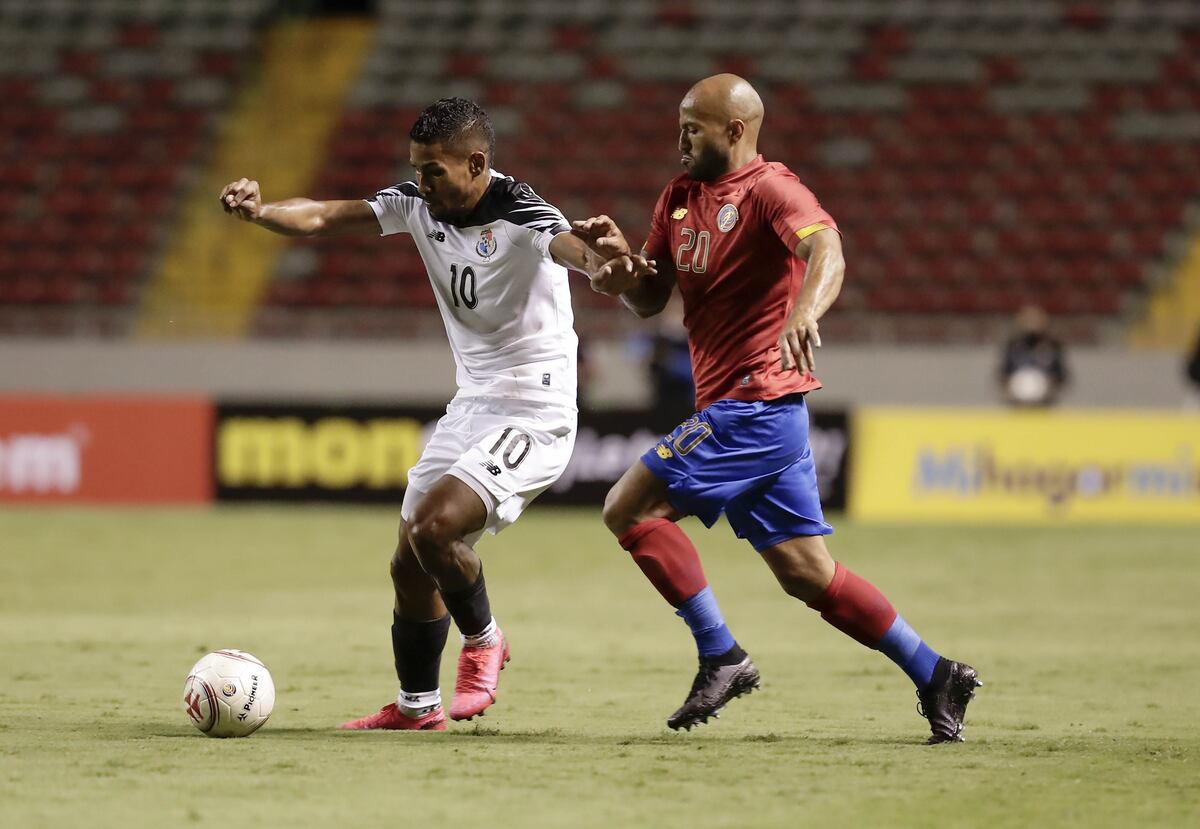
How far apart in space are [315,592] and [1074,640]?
457 cm

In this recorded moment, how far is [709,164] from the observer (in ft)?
20.1

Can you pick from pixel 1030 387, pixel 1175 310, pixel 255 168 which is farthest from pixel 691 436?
pixel 255 168

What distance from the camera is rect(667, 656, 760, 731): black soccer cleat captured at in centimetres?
596

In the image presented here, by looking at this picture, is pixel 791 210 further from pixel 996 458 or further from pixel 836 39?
pixel 836 39

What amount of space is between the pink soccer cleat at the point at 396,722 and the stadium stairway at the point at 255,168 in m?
14.4

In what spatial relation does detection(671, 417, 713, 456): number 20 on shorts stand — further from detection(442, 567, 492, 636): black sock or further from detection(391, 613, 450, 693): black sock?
detection(391, 613, 450, 693): black sock

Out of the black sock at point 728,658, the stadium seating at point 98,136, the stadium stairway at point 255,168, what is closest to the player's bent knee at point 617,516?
the black sock at point 728,658

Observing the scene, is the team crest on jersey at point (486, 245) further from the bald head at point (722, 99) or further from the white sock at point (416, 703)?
the white sock at point (416, 703)

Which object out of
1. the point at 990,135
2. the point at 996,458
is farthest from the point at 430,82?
the point at 996,458

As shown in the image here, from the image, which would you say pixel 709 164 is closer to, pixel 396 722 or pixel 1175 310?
pixel 396 722

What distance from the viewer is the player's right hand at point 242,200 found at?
6258 millimetres

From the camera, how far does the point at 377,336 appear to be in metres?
20.1

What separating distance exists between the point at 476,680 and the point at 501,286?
140 centimetres

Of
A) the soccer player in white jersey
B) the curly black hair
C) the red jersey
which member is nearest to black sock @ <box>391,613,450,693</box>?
the soccer player in white jersey
